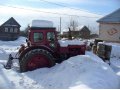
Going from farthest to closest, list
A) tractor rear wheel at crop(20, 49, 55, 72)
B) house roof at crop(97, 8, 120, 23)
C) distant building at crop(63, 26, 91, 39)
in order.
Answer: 1. distant building at crop(63, 26, 91, 39)
2. house roof at crop(97, 8, 120, 23)
3. tractor rear wheel at crop(20, 49, 55, 72)

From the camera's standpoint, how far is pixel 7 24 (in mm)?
55844

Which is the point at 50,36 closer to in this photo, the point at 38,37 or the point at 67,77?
the point at 38,37

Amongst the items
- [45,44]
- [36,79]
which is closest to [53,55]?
[45,44]

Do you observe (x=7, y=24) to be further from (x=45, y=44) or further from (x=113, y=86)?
(x=113, y=86)

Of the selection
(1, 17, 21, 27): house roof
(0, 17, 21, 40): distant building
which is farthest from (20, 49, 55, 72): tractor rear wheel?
(1, 17, 21, 27): house roof

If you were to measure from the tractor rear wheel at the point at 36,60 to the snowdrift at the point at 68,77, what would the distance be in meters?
0.37

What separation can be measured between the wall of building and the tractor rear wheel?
71.8ft

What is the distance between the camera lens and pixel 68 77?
10.1 metres

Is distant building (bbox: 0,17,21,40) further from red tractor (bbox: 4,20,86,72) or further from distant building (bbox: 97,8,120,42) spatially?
red tractor (bbox: 4,20,86,72)

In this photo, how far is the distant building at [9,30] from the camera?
54.2 metres

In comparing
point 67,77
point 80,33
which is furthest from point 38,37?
point 80,33

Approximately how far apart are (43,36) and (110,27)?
22.0 metres

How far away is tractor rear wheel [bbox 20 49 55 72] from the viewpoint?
1212cm

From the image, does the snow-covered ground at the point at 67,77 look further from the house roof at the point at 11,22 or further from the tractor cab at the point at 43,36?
the house roof at the point at 11,22
